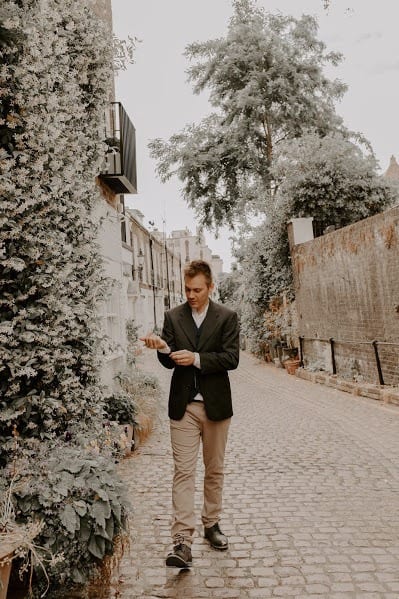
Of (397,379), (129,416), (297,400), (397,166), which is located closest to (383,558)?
(129,416)

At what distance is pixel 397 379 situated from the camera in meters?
9.81

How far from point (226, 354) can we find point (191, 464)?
0.79 m

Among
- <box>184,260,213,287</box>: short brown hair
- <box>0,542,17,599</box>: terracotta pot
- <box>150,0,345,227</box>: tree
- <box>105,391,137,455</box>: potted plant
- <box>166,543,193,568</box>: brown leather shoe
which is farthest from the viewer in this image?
<box>150,0,345,227</box>: tree

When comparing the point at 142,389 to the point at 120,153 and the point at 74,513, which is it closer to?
the point at 120,153

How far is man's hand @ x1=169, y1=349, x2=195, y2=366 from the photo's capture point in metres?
3.46

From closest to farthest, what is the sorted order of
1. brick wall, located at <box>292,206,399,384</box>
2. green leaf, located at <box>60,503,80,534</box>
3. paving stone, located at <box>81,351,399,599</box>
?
green leaf, located at <box>60,503,80,534</box> → paving stone, located at <box>81,351,399,599</box> → brick wall, located at <box>292,206,399,384</box>

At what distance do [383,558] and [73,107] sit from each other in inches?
A: 168

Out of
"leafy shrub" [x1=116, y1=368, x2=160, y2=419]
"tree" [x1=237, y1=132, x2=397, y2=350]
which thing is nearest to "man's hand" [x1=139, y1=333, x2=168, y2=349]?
"leafy shrub" [x1=116, y1=368, x2=160, y2=419]

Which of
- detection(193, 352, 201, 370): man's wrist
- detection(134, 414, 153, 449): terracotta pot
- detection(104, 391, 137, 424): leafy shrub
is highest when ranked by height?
detection(193, 352, 201, 370): man's wrist

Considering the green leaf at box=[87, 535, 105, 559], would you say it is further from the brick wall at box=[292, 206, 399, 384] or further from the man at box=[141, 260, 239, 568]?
the brick wall at box=[292, 206, 399, 384]

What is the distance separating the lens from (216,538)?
149 inches

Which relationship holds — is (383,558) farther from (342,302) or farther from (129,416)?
(342,302)

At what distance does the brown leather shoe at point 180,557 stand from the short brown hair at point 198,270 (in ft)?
5.81

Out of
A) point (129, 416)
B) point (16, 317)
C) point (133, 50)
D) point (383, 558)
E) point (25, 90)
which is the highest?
point (133, 50)
